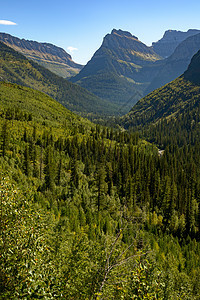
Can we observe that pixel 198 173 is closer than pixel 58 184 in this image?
No

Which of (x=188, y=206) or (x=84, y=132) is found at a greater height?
(x=84, y=132)

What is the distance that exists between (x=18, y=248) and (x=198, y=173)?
14296 cm

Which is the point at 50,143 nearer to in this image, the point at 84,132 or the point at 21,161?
the point at 21,161

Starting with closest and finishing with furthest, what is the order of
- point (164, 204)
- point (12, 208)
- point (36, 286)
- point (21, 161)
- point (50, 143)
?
point (36, 286) < point (12, 208) < point (21, 161) < point (164, 204) < point (50, 143)

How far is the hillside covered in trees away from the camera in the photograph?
11188mm

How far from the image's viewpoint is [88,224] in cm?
6431

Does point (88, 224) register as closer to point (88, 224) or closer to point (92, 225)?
point (88, 224)

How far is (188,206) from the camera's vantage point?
89.1m

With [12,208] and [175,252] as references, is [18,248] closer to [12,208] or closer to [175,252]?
[12,208]

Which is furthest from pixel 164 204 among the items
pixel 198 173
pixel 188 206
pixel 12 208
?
pixel 12 208

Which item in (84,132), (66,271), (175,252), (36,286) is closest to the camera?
(36,286)

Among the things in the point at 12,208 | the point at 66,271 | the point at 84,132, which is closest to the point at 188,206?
the point at 66,271

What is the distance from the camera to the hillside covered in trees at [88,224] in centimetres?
1119

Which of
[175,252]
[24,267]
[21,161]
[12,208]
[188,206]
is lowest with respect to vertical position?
[175,252]
